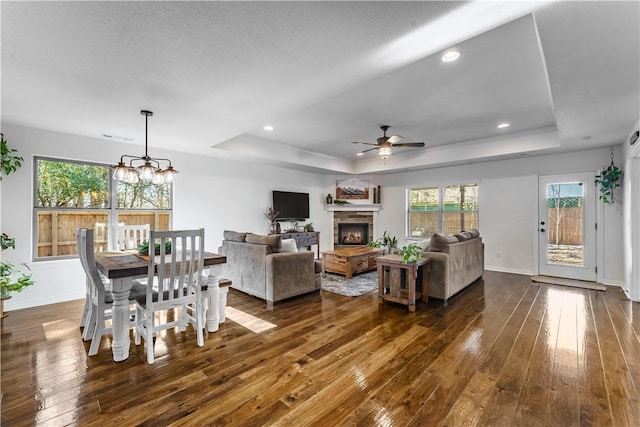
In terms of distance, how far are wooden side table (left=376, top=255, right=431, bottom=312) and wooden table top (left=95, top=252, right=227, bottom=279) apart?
6.97 feet

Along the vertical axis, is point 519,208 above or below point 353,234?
above

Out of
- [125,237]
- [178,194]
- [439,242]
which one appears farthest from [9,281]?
[439,242]

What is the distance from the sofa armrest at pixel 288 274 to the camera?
3.65 m

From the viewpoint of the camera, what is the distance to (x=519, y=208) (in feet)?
18.4

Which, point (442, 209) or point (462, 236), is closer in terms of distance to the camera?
point (462, 236)

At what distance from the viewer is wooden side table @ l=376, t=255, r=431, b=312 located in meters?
3.49

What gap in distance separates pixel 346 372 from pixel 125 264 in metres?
2.13

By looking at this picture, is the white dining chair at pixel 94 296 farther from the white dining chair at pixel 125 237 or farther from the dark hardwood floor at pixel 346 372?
the white dining chair at pixel 125 237

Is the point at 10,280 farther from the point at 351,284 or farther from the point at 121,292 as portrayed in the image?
the point at 351,284

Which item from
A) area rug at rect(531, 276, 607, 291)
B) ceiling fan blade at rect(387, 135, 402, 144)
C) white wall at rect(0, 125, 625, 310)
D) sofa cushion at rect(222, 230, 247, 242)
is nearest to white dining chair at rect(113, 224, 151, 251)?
white wall at rect(0, 125, 625, 310)

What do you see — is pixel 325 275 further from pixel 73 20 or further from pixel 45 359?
pixel 73 20

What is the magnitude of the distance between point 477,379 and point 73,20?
11.8 ft

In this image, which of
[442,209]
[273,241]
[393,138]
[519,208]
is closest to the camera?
[273,241]

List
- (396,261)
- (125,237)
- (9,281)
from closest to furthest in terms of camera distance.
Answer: (9,281), (396,261), (125,237)
